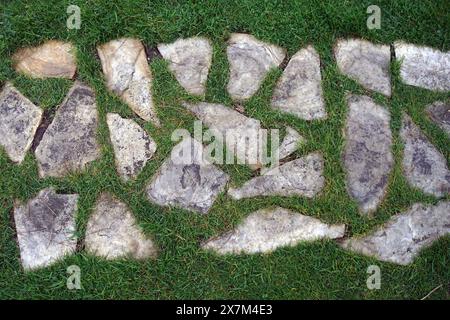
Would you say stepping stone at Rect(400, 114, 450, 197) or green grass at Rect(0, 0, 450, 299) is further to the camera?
stepping stone at Rect(400, 114, 450, 197)

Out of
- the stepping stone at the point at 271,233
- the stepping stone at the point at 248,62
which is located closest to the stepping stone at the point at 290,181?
the stepping stone at the point at 271,233

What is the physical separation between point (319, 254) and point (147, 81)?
4.78 ft

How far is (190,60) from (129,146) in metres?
0.65

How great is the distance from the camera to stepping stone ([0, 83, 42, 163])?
128 inches

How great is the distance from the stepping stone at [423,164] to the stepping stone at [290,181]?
1.74ft

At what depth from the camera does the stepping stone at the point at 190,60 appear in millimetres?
3275

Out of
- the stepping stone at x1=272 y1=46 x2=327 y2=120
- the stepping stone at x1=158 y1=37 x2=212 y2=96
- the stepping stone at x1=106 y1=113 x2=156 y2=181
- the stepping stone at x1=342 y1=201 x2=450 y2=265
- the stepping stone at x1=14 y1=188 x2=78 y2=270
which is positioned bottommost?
the stepping stone at x1=342 y1=201 x2=450 y2=265

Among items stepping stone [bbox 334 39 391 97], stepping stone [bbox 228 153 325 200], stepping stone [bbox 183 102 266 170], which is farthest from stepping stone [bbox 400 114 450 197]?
stepping stone [bbox 183 102 266 170]

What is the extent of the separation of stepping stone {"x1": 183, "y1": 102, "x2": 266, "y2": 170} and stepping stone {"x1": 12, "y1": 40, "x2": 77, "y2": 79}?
0.78 meters

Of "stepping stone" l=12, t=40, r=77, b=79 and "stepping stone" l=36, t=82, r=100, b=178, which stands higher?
"stepping stone" l=12, t=40, r=77, b=79

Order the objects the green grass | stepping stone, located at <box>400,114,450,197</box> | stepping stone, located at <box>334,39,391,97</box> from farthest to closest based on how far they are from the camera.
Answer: stepping stone, located at <box>334,39,391,97</box>
stepping stone, located at <box>400,114,450,197</box>
the green grass

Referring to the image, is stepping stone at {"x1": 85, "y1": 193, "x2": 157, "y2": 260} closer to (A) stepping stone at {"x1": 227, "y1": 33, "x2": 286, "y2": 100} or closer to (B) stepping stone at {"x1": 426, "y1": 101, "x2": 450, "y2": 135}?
(A) stepping stone at {"x1": 227, "y1": 33, "x2": 286, "y2": 100}

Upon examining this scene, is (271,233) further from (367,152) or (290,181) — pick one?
(367,152)
